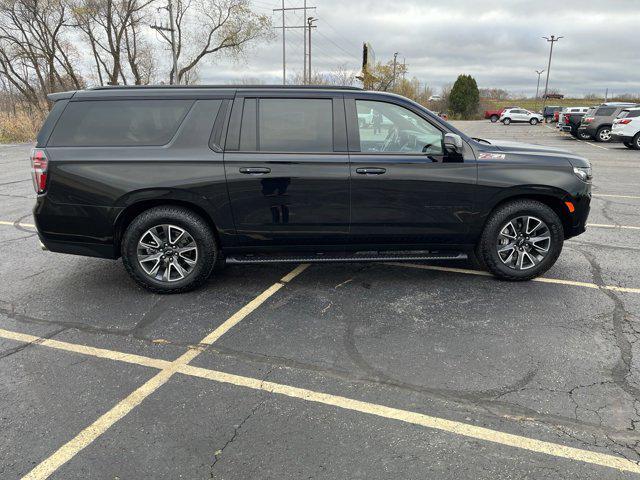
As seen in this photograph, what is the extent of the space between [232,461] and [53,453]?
3.13ft

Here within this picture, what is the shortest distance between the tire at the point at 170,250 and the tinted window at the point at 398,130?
184 centimetres

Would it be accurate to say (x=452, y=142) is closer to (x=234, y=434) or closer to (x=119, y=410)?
(x=234, y=434)

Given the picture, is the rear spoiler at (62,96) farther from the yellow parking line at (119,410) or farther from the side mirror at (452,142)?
the side mirror at (452,142)

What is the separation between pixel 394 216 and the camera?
455 cm

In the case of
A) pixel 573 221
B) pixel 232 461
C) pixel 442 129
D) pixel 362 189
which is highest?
pixel 442 129

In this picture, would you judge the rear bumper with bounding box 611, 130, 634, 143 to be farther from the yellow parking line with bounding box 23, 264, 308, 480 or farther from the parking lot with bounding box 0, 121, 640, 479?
the yellow parking line with bounding box 23, 264, 308, 480

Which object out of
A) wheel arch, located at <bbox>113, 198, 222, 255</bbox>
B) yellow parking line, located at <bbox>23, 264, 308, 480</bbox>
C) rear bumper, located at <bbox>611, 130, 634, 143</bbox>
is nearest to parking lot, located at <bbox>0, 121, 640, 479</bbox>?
yellow parking line, located at <bbox>23, 264, 308, 480</bbox>

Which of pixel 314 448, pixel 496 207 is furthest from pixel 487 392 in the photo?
pixel 496 207

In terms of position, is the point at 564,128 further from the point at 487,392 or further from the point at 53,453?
the point at 53,453

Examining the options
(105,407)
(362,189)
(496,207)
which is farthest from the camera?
(496,207)

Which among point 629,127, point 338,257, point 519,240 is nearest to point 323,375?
point 338,257

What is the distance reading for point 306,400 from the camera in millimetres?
2945

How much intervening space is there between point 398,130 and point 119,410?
333 cm

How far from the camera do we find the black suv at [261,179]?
4359mm
